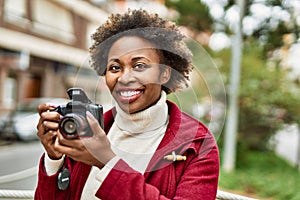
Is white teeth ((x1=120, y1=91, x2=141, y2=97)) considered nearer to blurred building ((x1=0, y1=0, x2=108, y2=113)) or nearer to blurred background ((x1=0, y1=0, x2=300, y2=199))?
blurred background ((x1=0, y1=0, x2=300, y2=199))

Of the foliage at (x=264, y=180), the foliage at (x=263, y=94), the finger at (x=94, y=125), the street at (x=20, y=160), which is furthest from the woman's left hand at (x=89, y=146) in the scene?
the foliage at (x=263, y=94)

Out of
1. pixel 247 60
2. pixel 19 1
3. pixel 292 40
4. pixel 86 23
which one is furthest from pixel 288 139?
pixel 86 23

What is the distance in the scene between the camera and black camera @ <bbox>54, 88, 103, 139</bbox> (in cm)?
63

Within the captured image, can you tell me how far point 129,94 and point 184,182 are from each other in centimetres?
16

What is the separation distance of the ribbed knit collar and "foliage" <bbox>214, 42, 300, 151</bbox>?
6.36 metres

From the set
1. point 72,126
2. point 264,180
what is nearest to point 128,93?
point 72,126

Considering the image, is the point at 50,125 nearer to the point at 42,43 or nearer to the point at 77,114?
the point at 77,114

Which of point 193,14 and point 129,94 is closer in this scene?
point 129,94

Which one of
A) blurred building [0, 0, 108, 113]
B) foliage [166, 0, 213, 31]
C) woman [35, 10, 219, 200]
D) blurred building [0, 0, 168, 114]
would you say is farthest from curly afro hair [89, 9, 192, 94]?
blurred building [0, 0, 168, 114]

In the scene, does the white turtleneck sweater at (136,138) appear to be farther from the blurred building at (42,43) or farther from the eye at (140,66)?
the blurred building at (42,43)

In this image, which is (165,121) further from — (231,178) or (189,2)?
(189,2)

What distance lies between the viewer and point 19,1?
961cm

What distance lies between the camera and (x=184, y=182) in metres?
0.72

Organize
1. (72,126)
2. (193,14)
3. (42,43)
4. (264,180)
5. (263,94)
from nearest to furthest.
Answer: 1. (72,126)
2. (264,180)
3. (263,94)
4. (193,14)
5. (42,43)
